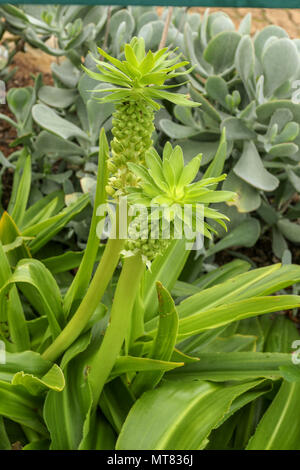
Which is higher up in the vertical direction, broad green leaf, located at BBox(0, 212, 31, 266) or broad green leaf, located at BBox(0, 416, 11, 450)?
broad green leaf, located at BBox(0, 212, 31, 266)

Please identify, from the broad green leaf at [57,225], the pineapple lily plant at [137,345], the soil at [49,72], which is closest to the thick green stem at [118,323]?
the pineapple lily plant at [137,345]

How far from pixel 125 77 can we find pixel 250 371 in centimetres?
50

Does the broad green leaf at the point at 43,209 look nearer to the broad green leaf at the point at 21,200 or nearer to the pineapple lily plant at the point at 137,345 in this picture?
the broad green leaf at the point at 21,200

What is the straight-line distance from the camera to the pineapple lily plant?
55cm

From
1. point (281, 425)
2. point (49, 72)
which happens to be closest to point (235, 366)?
point (281, 425)

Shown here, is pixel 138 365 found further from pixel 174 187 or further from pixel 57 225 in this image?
pixel 57 225

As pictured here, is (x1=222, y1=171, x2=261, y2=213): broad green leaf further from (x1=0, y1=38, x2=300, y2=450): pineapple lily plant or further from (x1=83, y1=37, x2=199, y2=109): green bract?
(x1=83, y1=37, x2=199, y2=109): green bract

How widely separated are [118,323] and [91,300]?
0.07m

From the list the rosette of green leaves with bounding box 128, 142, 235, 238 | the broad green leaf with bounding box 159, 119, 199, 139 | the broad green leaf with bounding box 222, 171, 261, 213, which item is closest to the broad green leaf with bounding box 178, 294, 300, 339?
the rosette of green leaves with bounding box 128, 142, 235, 238

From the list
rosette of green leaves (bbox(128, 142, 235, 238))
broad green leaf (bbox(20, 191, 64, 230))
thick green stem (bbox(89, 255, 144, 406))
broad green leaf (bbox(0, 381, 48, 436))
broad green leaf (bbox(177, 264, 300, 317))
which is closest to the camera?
rosette of green leaves (bbox(128, 142, 235, 238))

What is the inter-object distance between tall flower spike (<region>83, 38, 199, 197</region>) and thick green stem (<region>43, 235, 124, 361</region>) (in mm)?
89

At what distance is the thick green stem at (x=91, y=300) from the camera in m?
0.64
